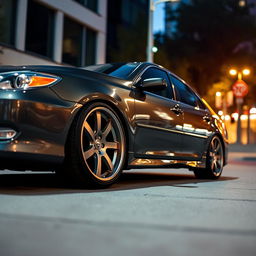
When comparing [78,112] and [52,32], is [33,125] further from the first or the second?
[52,32]

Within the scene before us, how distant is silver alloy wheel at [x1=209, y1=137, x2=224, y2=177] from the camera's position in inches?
269

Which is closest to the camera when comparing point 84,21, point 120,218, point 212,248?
point 212,248

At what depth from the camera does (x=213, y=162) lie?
6.86m

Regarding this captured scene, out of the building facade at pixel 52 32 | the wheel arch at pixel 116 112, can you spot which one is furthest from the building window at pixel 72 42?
the wheel arch at pixel 116 112

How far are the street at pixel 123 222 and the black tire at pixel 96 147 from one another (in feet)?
0.56

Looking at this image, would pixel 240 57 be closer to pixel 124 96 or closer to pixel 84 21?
pixel 84 21

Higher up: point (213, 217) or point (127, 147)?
point (127, 147)

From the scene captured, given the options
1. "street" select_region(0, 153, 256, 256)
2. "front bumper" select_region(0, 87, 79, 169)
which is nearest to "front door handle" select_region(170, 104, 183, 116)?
"street" select_region(0, 153, 256, 256)

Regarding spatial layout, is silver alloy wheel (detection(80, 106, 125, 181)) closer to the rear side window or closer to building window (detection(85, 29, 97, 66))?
the rear side window

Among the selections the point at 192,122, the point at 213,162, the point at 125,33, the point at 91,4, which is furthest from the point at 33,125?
the point at 125,33

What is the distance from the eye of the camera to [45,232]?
2.61m

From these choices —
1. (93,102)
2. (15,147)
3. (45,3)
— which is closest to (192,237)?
(15,147)

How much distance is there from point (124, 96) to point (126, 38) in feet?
89.7

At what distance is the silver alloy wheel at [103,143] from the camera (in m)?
4.64
